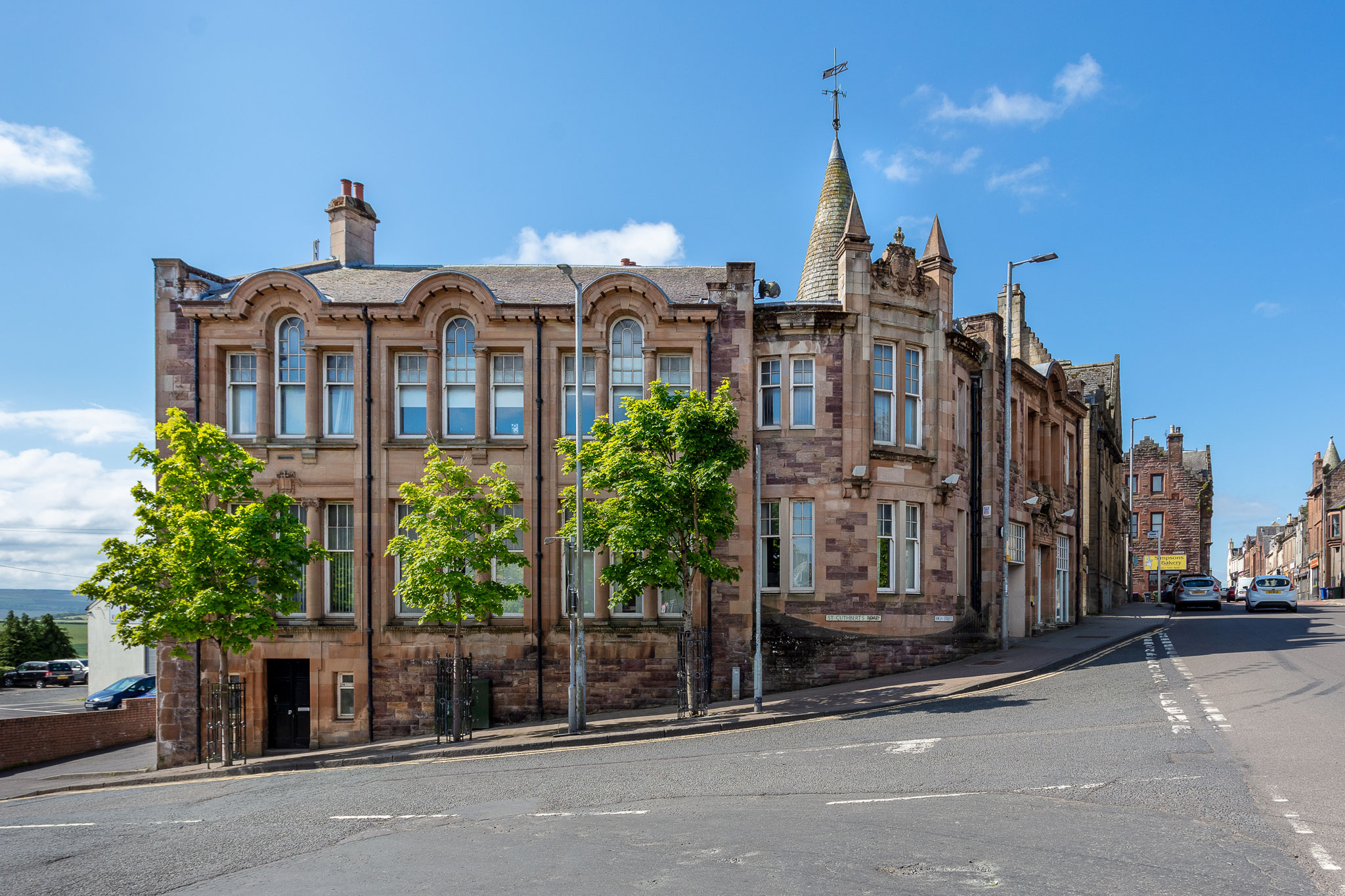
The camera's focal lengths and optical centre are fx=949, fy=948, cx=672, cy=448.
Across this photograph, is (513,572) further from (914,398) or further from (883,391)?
(914,398)

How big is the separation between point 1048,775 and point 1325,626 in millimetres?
25765

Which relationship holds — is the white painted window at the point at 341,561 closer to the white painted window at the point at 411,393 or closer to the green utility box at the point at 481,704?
the white painted window at the point at 411,393

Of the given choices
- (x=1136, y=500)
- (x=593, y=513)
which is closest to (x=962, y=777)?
(x=593, y=513)

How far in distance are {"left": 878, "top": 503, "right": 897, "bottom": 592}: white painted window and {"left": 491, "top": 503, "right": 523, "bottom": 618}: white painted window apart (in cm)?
877

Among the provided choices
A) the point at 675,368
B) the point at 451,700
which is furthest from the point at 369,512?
the point at 675,368

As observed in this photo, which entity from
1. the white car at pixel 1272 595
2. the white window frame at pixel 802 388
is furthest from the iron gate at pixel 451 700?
the white car at pixel 1272 595

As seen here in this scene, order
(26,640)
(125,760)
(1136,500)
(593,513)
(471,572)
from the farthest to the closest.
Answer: (1136,500) < (26,640) < (125,760) < (471,572) < (593,513)

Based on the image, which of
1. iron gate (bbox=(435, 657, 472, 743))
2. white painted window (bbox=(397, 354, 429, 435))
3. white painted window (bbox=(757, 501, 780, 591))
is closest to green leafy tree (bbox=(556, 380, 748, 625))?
white painted window (bbox=(757, 501, 780, 591))

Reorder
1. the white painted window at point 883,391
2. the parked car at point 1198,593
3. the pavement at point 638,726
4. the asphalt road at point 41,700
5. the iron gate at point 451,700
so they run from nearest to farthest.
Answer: the pavement at point 638,726 → the iron gate at point 451,700 → the white painted window at point 883,391 → the asphalt road at point 41,700 → the parked car at point 1198,593

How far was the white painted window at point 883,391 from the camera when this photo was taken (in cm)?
2366

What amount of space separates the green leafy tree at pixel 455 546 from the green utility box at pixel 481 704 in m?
2.07

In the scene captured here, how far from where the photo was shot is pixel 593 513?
64.8 ft

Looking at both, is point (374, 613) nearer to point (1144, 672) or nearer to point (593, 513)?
point (593, 513)

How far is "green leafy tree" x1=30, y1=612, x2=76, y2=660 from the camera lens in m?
62.6
